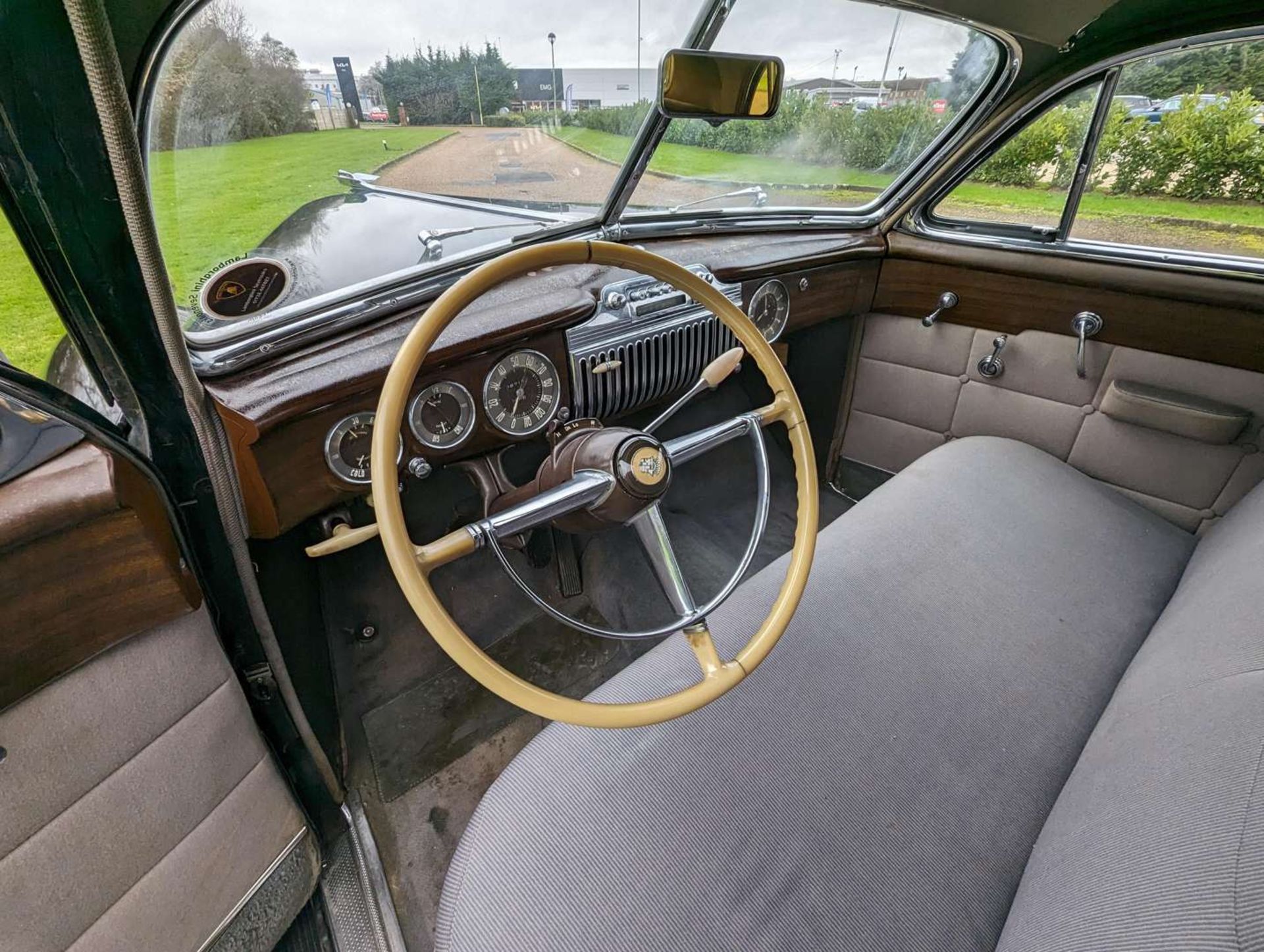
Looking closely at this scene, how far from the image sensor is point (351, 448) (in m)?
1.35

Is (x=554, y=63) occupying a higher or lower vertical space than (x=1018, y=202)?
higher

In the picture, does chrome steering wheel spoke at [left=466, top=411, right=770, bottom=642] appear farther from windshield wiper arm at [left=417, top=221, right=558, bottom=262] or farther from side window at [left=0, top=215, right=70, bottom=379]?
windshield wiper arm at [left=417, top=221, right=558, bottom=262]

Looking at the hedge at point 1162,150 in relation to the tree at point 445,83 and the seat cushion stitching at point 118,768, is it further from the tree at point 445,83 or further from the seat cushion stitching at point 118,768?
the seat cushion stitching at point 118,768

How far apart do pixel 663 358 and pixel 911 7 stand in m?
1.06

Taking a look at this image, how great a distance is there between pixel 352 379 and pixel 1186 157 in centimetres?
235

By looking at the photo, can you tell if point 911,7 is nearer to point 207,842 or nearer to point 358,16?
point 358,16

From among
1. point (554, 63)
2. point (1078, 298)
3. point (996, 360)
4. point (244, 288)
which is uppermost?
point (554, 63)

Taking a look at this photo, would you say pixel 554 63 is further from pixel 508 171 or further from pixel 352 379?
pixel 352 379

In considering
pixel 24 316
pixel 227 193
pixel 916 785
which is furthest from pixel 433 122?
pixel 916 785

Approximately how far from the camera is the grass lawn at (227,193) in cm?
87

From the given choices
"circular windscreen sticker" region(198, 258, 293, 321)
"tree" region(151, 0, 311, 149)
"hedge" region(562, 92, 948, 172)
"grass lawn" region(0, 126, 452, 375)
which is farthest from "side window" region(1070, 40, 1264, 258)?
"circular windscreen sticker" region(198, 258, 293, 321)

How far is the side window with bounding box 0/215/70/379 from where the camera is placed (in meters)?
0.80

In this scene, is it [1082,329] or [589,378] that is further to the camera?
[1082,329]

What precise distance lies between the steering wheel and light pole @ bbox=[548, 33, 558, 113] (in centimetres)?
72
